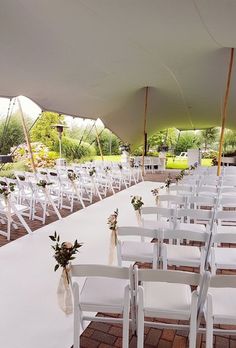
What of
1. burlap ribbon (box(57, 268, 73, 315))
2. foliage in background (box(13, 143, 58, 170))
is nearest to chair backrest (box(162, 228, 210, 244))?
burlap ribbon (box(57, 268, 73, 315))

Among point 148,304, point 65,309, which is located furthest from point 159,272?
point 65,309

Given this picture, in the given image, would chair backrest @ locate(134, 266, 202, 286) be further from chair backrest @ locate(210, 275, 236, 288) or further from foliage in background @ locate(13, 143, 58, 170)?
foliage in background @ locate(13, 143, 58, 170)

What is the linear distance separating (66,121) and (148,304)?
69.6 feet

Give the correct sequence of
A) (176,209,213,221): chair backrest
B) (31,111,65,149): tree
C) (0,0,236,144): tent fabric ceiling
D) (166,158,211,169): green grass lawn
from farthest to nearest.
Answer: (31,111,65,149): tree, (166,158,211,169): green grass lawn, (0,0,236,144): tent fabric ceiling, (176,209,213,221): chair backrest

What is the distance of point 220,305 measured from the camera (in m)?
2.19

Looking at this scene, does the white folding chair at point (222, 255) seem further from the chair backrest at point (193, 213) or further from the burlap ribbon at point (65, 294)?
the burlap ribbon at point (65, 294)

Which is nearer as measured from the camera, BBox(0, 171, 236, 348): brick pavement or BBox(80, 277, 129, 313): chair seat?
BBox(80, 277, 129, 313): chair seat

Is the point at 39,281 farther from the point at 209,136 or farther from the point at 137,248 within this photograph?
the point at 209,136

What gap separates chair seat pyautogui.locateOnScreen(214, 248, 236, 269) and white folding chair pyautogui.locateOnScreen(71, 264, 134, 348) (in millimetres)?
1057

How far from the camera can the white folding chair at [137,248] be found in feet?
9.73

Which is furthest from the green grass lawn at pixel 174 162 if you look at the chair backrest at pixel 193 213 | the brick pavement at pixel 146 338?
the brick pavement at pixel 146 338

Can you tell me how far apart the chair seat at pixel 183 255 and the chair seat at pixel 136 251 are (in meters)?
0.20

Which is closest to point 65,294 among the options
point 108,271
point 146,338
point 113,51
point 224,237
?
point 108,271

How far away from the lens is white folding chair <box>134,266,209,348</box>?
6.34 feet
